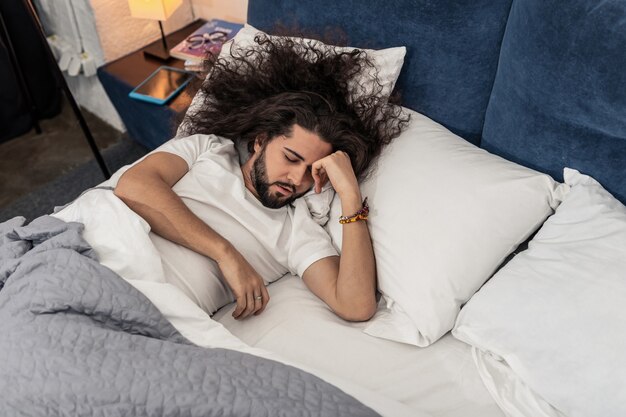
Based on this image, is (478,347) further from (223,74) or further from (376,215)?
(223,74)

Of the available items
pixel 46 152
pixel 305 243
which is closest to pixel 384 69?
pixel 305 243

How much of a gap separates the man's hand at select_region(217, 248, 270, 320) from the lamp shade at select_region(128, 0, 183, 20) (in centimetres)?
121

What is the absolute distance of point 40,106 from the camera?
266cm

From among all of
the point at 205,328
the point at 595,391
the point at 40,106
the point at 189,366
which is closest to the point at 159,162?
the point at 205,328

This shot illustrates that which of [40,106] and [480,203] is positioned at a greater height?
[480,203]

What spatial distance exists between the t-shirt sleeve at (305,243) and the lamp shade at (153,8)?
1134 millimetres

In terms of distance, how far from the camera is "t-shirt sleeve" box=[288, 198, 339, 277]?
1346 millimetres

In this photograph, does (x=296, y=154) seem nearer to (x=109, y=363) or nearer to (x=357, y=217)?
(x=357, y=217)

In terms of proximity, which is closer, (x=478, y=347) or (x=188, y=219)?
(x=478, y=347)

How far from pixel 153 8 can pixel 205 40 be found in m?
0.24

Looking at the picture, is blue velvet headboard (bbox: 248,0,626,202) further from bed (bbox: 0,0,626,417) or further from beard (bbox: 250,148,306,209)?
beard (bbox: 250,148,306,209)

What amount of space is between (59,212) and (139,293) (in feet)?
1.22

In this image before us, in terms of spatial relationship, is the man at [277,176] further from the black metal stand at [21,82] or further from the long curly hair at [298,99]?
the black metal stand at [21,82]

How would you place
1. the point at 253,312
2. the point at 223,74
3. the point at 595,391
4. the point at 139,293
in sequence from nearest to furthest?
the point at 595,391, the point at 139,293, the point at 253,312, the point at 223,74
